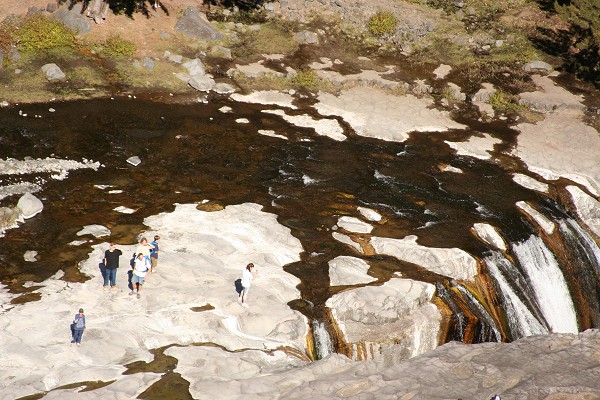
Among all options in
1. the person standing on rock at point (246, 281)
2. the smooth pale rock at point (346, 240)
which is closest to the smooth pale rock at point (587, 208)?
the smooth pale rock at point (346, 240)

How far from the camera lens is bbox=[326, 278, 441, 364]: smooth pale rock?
2466 cm

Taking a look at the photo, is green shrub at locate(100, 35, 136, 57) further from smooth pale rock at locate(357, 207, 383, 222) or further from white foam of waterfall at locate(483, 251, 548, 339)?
white foam of waterfall at locate(483, 251, 548, 339)

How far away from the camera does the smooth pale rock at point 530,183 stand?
37.2m

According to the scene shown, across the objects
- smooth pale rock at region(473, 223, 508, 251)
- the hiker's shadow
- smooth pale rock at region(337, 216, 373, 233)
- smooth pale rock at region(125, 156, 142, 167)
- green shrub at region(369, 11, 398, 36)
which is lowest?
smooth pale rock at region(125, 156, 142, 167)

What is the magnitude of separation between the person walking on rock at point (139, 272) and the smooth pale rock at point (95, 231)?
A: 4.34 metres

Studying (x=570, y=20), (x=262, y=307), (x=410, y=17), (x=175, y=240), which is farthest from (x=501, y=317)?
A: (x=570, y=20)

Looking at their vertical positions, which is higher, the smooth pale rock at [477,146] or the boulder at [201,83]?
the smooth pale rock at [477,146]

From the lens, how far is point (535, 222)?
34.0 meters

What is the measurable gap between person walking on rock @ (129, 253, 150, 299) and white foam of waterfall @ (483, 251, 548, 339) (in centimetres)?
1449

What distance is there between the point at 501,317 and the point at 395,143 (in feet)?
47.4

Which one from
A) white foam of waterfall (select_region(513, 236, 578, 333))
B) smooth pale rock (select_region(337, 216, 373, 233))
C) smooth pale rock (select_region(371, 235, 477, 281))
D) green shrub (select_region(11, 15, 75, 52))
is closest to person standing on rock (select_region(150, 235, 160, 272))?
smooth pale rock (select_region(337, 216, 373, 233))

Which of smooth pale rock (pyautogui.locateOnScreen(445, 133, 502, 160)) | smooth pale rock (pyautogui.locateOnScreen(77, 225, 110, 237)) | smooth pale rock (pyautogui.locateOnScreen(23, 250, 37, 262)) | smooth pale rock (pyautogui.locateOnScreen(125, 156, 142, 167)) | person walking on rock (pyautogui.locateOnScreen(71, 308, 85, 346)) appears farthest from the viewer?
smooth pale rock (pyautogui.locateOnScreen(445, 133, 502, 160))

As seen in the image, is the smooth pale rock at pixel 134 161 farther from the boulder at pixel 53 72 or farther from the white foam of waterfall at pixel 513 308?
the white foam of waterfall at pixel 513 308

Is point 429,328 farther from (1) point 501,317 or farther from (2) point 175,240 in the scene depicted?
(2) point 175,240
